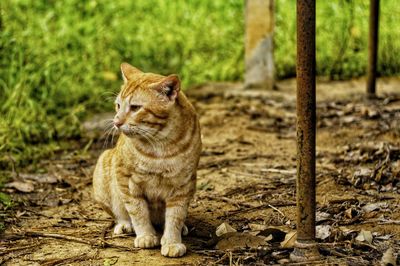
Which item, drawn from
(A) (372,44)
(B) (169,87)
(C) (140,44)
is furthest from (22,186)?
(C) (140,44)

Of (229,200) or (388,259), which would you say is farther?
(229,200)

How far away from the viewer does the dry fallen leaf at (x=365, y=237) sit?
3.53m

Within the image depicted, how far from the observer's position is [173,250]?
3.55 meters

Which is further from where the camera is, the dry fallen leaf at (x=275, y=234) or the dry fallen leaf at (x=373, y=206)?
the dry fallen leaf at (x=373, y=206)

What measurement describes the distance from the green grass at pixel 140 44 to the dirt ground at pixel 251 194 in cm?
59

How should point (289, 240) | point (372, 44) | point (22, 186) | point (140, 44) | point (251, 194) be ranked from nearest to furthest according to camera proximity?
point (289, 240) → point (251, 194) → point (22, 186) → point (372, 44) → point (140, 44)

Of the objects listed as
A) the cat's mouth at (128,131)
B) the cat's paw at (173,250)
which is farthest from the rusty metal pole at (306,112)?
the cat's mouth at (128,131)

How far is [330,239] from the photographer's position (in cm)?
360

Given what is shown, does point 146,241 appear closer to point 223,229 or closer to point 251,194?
point 223,229

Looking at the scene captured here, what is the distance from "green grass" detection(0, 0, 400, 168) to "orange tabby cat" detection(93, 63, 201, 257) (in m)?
2.98

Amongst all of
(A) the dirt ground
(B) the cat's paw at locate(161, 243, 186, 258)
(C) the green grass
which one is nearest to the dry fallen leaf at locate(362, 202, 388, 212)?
(A) the dirt ground

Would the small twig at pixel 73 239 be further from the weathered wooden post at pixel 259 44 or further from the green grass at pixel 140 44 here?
the weathered wooden post at pixel 259 44

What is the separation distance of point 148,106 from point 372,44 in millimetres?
3843

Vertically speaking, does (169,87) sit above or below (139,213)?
above
